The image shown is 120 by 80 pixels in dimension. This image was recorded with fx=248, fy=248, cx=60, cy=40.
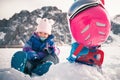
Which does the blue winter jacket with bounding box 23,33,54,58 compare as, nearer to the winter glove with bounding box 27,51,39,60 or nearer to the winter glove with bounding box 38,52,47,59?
the winter glove with bounding box 38,52,47,59

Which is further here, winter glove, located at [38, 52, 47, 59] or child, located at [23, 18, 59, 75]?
winter glove, located at [38, 52, 47, 59]

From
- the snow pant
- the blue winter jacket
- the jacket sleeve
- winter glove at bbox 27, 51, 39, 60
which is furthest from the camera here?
the blue winter jacket

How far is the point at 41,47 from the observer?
11.6ft

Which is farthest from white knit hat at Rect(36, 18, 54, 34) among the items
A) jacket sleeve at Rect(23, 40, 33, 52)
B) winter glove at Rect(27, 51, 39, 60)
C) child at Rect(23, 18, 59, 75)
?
winter glove at Rect(27, 51, 39, 60)

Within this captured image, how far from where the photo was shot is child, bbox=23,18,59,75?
128 inches

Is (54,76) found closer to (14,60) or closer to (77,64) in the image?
(77,64)

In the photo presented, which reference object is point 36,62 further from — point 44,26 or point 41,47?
point 44,26

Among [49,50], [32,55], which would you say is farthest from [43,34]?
[32,55]

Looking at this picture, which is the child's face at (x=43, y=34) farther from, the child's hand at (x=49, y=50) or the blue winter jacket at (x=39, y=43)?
the child's hand at (x=49, y=50)

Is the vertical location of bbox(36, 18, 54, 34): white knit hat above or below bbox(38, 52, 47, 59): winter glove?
above

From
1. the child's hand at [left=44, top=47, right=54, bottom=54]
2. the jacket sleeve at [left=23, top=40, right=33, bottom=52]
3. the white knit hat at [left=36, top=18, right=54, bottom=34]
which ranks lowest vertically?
the child's hand at [left=44, top=47, right=54, bottom=54]

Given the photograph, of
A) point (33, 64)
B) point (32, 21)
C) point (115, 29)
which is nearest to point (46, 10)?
point (32, 21)

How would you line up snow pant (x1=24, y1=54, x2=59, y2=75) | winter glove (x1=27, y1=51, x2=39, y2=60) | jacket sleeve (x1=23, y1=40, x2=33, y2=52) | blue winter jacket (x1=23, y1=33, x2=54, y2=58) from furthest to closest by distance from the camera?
blue winter jacket (x1=23, y1=33, x2=54, y2=58)
jacket sleeve (x1=23, y1=40, x2=33, y2=52)
winter glove (x1=27, y1=51, x2=39, y2=60)
snow pant (x1=24, y1=54, x2=59, y2=75)

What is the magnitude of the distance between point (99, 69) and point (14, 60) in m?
1.06
